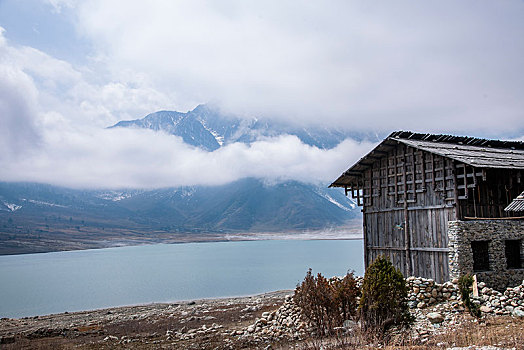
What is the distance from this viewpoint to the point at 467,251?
19.9 meters

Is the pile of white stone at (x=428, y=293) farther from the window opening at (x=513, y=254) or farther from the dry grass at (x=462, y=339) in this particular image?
the window opening at (x=513, y=254)

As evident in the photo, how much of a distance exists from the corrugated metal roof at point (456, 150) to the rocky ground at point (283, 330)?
619cm

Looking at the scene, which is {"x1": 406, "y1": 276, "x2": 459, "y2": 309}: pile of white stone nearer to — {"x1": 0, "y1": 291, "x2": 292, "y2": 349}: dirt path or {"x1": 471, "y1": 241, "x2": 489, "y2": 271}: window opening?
{"x1": 471, "y1": 241, "x2": 489, "y2": 271}: window opening

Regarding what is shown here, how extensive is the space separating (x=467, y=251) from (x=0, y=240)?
191740 mm

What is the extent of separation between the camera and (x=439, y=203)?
853 inches

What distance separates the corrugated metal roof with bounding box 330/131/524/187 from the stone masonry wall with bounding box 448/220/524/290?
2816 mm

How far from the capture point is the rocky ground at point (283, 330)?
494 inches

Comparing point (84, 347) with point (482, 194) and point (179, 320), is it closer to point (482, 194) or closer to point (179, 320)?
point (179, 320)

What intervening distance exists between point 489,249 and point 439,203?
303 cm

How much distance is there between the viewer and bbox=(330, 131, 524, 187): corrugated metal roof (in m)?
20.9

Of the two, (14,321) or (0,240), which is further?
(0,240)

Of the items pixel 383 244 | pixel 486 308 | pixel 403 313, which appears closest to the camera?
pixel 403 313

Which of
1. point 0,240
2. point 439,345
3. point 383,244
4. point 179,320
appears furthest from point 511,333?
point 0,240

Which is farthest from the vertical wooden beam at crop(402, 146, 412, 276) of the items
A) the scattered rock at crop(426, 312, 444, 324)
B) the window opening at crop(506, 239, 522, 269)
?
the scattered rock at crop(426, 312, 444, 324)
